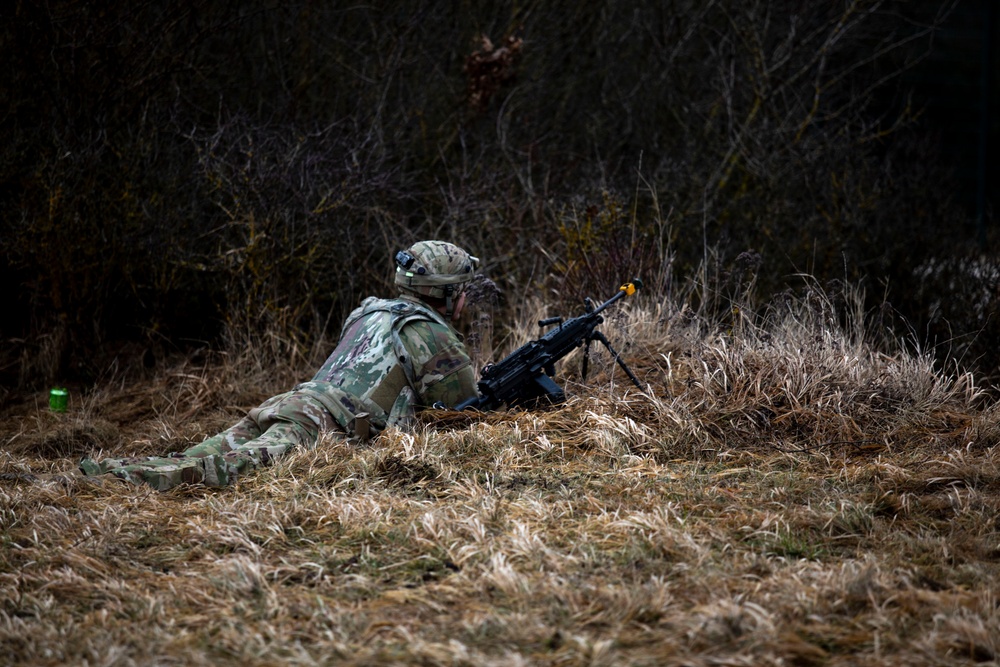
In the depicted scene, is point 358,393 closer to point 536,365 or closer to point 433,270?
point 433,270

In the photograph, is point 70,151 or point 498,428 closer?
point 498,428

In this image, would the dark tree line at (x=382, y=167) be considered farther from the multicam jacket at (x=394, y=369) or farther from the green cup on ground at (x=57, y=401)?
the multicam jacket at (x=394, y=369)

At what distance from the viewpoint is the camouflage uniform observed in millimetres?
4848

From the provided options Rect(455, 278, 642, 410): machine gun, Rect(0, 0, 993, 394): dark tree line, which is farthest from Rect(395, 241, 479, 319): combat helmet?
Answer: Rect(0, 0, 993, 394): dark tree line

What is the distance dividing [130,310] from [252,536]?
167 inches

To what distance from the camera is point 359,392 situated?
5.24m

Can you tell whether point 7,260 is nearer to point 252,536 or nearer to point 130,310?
point 130,310

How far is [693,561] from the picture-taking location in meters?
3.71

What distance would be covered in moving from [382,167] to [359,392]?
3.92 metres

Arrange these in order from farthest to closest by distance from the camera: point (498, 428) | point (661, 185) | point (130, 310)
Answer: point (661, 185) < point (130, 310) < point (498, 428)

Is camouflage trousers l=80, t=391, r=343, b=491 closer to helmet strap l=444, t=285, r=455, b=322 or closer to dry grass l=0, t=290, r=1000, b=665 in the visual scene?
dry grass l=0, t=290, r=1000, b=665

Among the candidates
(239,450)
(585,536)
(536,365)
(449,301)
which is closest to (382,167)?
(449,301)

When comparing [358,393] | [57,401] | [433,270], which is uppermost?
[433,270]

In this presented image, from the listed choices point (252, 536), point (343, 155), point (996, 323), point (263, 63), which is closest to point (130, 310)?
point (343, 155)
